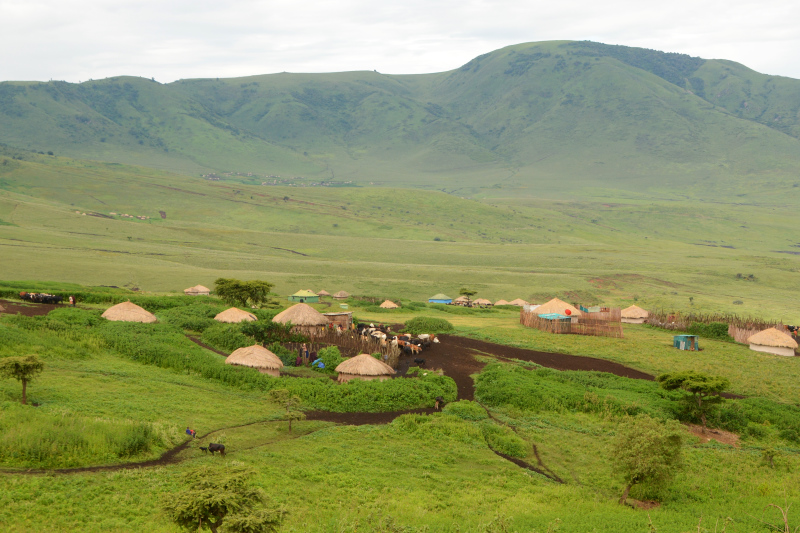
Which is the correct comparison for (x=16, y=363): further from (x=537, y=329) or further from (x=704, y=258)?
(x=704, y=258)

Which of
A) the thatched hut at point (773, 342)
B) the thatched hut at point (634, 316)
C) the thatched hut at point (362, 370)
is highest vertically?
the thatched hut at point (362, 370)

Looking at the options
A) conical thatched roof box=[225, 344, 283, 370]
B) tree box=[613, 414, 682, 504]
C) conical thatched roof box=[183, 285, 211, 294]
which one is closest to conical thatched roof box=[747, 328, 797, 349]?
tree box=[613, 414, 682, 504]

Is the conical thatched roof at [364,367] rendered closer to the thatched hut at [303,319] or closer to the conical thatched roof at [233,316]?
the thatched hut at [303,319]

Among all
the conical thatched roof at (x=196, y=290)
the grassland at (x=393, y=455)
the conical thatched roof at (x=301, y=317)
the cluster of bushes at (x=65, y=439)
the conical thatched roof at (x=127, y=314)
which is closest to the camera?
the grassland at (x=393, y=455)

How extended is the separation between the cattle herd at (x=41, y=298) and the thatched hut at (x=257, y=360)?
1567 cm

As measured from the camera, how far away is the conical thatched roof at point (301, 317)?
111 feet

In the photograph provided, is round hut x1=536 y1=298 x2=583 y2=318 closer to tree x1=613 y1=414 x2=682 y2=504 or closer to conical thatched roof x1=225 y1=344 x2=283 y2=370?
conical thatched roof x1=225 y1=344 x2=283 y2=370

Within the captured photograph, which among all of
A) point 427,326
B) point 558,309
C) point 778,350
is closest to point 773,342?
point 778,350

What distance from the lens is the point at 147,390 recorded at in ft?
72.8

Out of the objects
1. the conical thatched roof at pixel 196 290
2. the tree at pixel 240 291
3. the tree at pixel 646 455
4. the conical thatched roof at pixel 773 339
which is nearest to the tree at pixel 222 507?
the tree at pixel 646 455

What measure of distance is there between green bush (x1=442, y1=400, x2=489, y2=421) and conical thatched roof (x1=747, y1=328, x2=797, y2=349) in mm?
20569

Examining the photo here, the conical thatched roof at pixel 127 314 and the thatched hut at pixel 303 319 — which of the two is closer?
the conical thatched roof at pixel 127 314

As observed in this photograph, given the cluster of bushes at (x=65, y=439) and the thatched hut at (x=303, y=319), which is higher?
the cluster of bushes at (x=65, y=439)

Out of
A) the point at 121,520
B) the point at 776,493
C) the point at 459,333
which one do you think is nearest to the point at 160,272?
the point at 459,333
